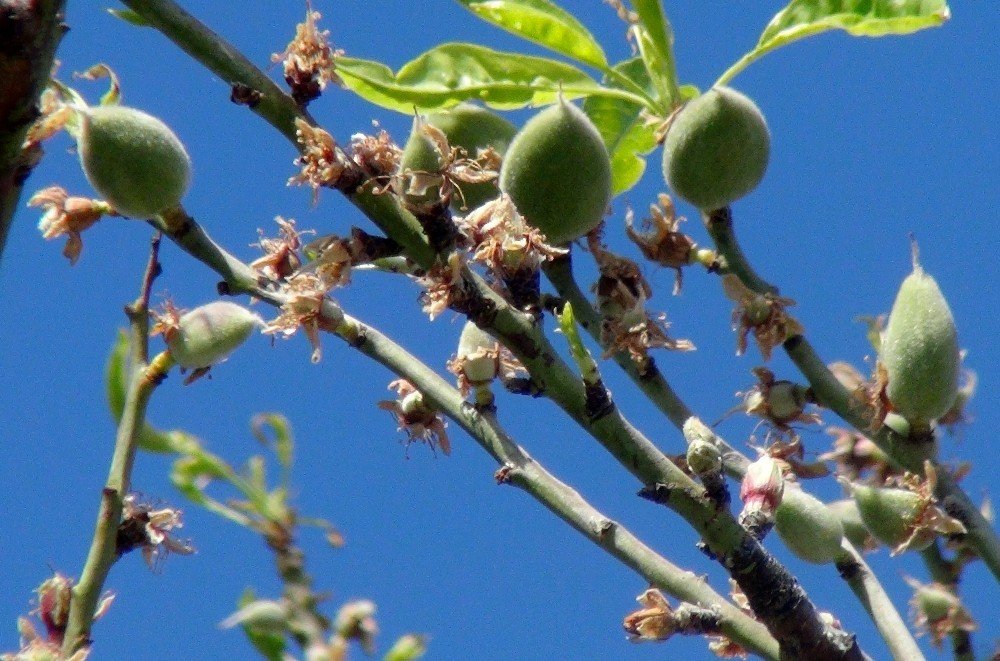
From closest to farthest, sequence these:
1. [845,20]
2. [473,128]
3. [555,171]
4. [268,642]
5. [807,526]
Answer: [268,642], [555,171], [807,526], [473,128], [845,20]

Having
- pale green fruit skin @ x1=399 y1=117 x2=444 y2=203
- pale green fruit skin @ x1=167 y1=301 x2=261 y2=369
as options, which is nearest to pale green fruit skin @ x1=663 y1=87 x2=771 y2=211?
pale green fruit skin @ x1=399 y1=117 x2=444 y2=203

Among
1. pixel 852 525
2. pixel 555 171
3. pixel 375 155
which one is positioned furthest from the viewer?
pixel 852 525

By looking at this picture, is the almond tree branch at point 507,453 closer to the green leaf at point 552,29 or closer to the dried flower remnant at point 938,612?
the dried flower remnant at point 938,612

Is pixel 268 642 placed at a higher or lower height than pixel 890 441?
lower

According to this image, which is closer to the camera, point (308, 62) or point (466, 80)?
point (308, 62)

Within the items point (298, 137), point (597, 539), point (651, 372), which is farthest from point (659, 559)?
point (298, 137)

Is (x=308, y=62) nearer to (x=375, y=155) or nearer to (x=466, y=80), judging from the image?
(x=375, y=155)

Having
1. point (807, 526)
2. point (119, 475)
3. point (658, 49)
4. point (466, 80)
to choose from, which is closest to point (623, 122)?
point (658, 49)
